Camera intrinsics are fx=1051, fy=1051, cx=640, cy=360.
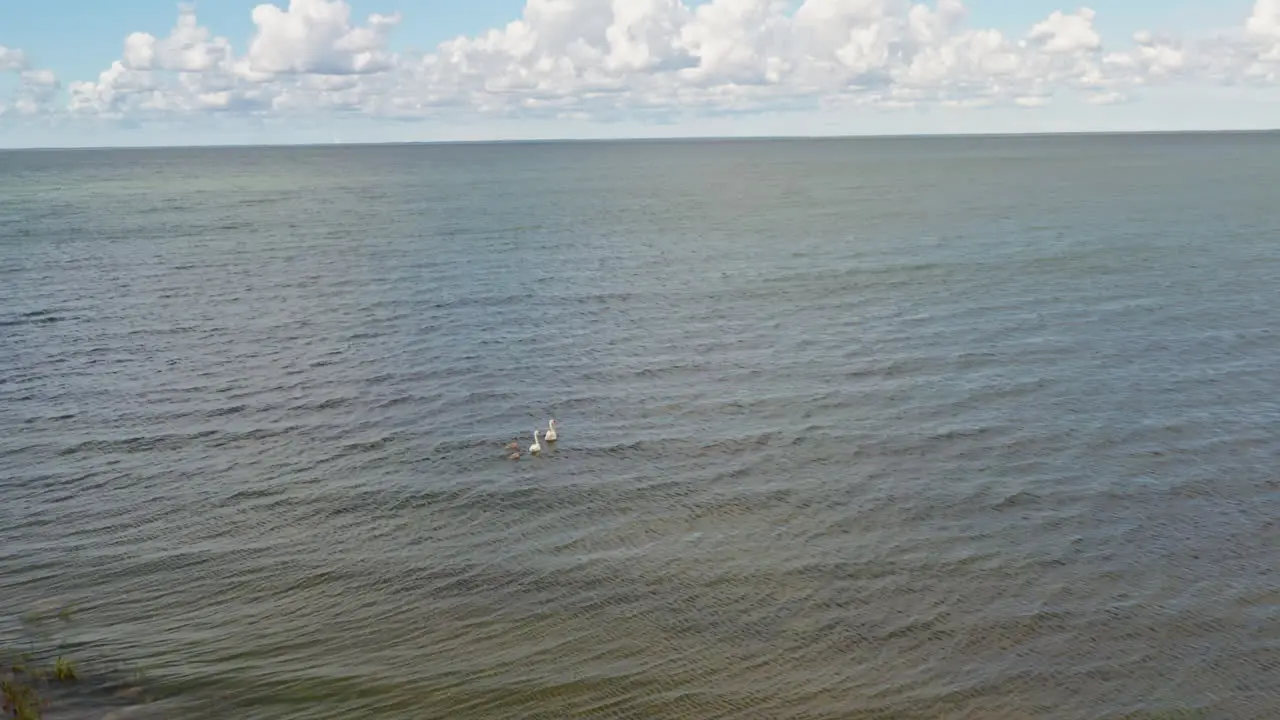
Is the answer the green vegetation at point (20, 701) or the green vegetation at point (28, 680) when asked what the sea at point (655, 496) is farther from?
the green vegetation at point (20, 701)

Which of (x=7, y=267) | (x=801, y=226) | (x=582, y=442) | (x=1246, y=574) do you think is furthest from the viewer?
(x=801, y=226)

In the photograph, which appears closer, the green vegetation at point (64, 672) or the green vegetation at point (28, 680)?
the green vegetation at point (28, 680)

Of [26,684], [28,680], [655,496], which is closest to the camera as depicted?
[26,684]

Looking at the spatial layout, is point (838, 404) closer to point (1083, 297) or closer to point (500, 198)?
point (1083, 297)

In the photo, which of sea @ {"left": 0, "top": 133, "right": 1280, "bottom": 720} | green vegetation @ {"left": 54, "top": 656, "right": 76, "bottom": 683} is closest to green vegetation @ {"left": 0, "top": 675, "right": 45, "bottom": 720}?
sea @ {"left": 0, "top": 133, "right": 1280, "bottom": 720}

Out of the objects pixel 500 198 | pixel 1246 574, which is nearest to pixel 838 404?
pixel 1246 574

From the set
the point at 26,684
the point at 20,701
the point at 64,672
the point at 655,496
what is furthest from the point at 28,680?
the point at 655,496

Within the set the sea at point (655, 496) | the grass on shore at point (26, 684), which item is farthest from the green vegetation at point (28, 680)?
the sea at point (655, 496)

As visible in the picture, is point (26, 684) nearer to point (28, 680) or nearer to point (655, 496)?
point (28, 680)
